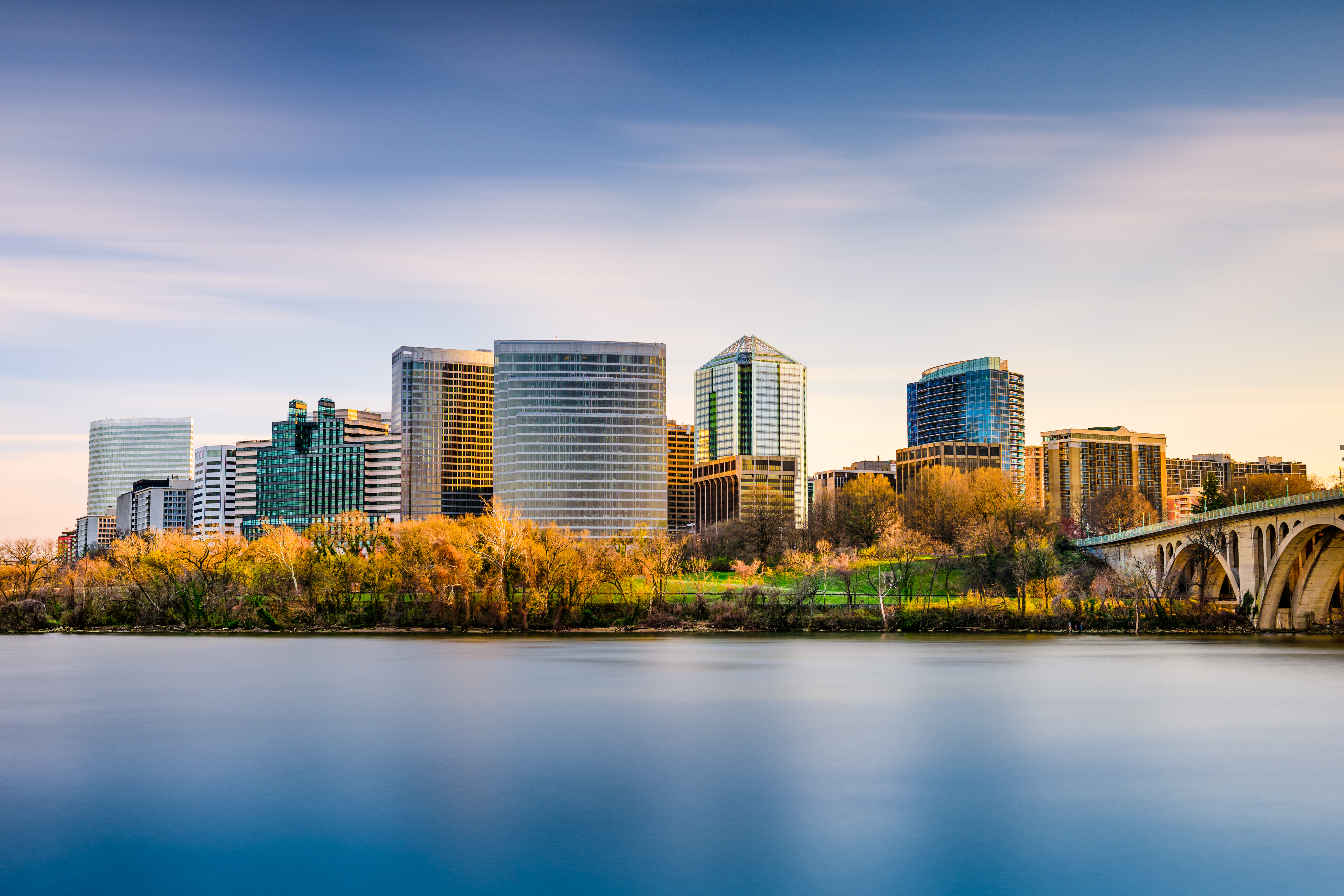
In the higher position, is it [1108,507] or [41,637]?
[1108,507]

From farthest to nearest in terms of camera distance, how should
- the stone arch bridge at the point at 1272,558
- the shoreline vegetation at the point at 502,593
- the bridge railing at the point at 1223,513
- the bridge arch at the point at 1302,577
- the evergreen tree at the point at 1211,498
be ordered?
the evergreen tree at the point at 1211,498, the shoreline vegetation at the point at 502,593, the bridge arch at the point at 1302,577, the stone arch bridge at the point at 1272,558, the bridge railing at the point at 1223,513

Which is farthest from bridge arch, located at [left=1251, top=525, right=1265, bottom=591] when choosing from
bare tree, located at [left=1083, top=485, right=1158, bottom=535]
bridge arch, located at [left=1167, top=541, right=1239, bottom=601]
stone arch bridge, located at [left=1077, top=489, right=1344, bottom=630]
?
bare tree, located at [left=1083, top=485, right=1158, bottom=535]

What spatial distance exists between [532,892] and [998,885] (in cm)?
961

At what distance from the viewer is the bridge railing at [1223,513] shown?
88.9 meters

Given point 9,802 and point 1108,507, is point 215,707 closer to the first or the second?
point 9,802

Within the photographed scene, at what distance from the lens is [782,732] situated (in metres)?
41.7

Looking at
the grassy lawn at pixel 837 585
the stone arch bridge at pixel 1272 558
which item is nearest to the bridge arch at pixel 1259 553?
the stone arch bridge at pixel 1272 558

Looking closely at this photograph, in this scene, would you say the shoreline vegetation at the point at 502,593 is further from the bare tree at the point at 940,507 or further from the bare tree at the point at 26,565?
the bare tree at the point at 940,507

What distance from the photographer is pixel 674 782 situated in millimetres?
32875

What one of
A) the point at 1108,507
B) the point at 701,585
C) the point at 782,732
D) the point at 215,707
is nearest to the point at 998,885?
the point at 782,732

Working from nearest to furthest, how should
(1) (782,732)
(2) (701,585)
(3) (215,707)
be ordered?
(1) (782,732)
(3) (215,707)
(2) (701,585)

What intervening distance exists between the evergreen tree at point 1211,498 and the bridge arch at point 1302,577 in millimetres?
48035

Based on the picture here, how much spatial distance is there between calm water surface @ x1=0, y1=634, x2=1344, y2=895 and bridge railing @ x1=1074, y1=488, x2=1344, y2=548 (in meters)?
32.4

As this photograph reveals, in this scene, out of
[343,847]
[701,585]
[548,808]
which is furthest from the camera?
[701,585]
